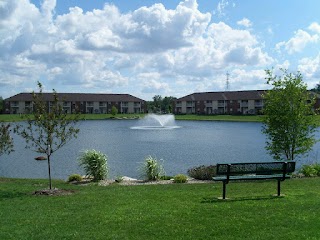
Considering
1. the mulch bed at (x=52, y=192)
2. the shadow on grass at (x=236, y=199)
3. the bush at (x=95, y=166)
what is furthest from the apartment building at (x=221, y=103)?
the shadow on grass at (x=236, y=199)

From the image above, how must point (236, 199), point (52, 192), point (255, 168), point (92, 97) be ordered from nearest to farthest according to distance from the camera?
point (236, 199), point (255, 168), point (52, 192), point (92, 97)

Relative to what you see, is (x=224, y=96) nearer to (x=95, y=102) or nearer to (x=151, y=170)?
(x=95, y=102)

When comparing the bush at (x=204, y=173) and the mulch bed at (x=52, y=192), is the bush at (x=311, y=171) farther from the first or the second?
the mulch bed at (x=52, y=192)

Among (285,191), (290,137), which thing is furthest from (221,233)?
(290,137)

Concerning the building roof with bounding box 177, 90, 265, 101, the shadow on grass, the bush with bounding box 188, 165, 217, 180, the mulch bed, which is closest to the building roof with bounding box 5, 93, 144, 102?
the building roof with bounding box 177, 90, 265, 101

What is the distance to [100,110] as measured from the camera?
152750 mm

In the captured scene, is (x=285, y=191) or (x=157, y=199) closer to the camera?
(x=157, y=199)

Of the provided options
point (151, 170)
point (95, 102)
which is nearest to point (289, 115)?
point (151, 170)

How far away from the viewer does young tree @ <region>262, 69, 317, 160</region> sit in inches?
779

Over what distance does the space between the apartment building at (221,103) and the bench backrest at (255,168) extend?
117 m

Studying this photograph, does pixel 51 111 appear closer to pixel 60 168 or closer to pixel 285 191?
pixel 285 191

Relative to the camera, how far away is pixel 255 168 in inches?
475

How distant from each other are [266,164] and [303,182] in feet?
13.9

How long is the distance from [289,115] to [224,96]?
121875 millimetres
